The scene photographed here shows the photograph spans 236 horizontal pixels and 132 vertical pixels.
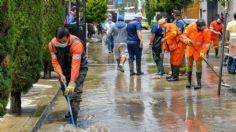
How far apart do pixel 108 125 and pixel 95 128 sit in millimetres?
842

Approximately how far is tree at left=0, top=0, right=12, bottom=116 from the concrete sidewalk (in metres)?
1.99

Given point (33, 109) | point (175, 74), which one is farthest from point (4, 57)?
point (175, 74)

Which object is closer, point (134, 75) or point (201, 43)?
point (201, 43)

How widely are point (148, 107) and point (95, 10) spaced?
3383 cm

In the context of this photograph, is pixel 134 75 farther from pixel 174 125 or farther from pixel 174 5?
pixel 174 5

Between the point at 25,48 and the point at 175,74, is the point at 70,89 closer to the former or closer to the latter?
the point at 25,48

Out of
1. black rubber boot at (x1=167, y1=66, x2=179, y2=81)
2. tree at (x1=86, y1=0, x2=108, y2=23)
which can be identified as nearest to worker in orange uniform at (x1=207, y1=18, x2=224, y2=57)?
black rubber boot at (x1=167, y1=66, x2=179, y2=81)

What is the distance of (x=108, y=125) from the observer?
30.9 feet

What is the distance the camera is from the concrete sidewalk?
363 inches

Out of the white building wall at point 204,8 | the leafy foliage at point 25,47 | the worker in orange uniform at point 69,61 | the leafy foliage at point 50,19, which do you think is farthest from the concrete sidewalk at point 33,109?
the white building wall at point 204,8

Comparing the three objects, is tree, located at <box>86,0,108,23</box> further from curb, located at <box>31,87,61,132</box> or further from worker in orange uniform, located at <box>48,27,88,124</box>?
worker in orange uniform, located at <box>48,27,88,124</box>

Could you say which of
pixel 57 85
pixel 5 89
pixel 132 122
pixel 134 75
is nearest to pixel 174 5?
pixel 134 75

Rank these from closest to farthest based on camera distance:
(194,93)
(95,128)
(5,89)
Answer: (5,89), (95,128), (194,93)

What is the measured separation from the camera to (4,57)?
22.6 feet
